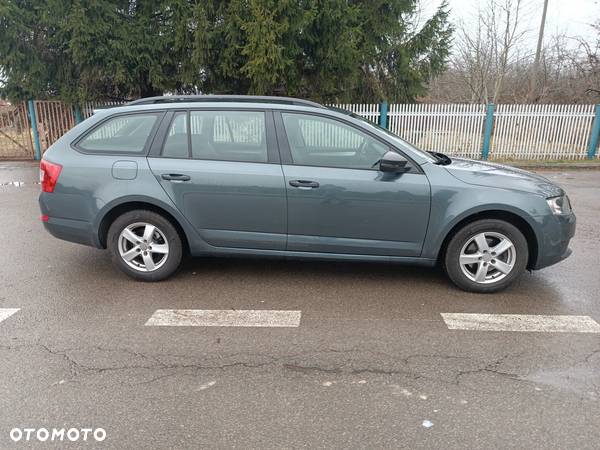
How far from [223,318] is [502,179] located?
2.72m

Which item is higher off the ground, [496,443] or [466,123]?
[466,123]

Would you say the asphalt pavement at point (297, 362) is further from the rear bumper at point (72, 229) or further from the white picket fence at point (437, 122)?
the white picket fence at point (437, 122)

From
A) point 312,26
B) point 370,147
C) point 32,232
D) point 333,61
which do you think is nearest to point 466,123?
point 333,61

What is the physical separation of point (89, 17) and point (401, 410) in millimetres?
12111

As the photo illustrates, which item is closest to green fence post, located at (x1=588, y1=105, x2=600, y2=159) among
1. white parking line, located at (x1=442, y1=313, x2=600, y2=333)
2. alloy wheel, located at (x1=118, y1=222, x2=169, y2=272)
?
white parking line, located at (x1=442, y1=313, x2=600, y2=333)

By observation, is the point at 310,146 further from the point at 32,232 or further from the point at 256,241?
the point at 32,232

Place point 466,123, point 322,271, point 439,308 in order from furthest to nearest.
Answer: point 466,123 < point 322,271 < point 439,308

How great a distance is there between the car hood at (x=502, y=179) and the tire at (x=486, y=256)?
0.34m

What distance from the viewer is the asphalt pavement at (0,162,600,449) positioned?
236 centimetres

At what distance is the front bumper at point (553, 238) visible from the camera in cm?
387

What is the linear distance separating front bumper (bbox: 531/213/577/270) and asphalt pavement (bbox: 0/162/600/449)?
0.37 meters

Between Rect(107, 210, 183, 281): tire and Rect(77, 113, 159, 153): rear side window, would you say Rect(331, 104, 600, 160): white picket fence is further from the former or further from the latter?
Rect(107, 210, 183, 281): tire

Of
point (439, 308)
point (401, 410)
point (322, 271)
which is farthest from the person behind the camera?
point (322, 271)

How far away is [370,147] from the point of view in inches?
158
